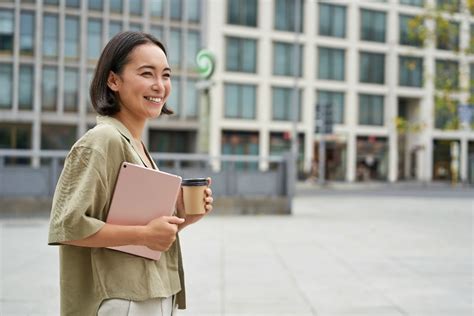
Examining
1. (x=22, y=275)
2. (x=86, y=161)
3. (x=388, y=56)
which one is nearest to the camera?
(x=86, y=161)

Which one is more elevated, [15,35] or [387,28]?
[387,28]

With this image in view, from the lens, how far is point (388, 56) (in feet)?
139

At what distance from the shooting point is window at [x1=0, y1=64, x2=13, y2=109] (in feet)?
104

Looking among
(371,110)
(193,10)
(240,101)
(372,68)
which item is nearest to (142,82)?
(193,10)

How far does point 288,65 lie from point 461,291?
114 ft

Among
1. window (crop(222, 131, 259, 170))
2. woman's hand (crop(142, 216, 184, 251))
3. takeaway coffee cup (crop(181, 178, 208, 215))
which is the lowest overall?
woman's hand (crop(142, 216, 184, 251))

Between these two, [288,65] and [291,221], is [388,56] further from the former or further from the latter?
[291,221]

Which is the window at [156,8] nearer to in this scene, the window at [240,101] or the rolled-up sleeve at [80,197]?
the window at [240,101]

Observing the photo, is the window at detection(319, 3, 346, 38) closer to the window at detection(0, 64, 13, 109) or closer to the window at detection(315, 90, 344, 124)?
the window at detection(315, 90, 344, 124)

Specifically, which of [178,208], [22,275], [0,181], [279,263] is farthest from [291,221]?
[178,208]

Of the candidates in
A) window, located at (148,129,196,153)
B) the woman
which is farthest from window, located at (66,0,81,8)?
the woman

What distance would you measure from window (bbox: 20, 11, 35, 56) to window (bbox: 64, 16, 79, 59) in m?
1.95

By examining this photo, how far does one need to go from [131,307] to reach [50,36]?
33.4 m

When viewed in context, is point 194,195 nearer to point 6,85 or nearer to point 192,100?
point 6,85
